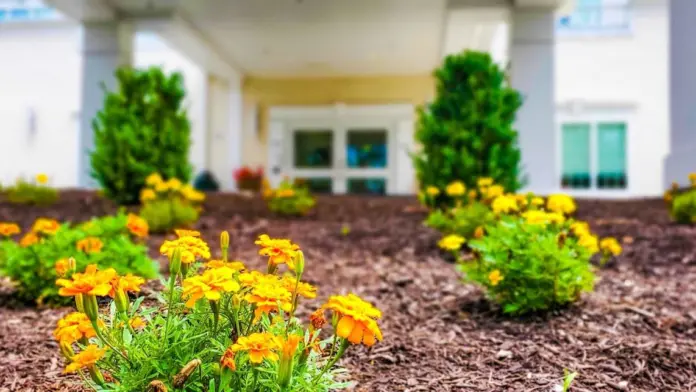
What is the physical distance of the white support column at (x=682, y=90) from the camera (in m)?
5.95

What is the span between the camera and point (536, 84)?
7.85 metres

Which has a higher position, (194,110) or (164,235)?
(194,110)

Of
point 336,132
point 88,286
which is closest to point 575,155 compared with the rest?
point 336,132

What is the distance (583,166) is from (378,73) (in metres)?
5.36

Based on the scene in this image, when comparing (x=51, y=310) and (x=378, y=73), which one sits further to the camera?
(x=378, y=73)

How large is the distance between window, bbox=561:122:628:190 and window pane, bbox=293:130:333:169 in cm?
573

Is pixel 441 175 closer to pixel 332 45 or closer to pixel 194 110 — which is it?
pixel 332 45

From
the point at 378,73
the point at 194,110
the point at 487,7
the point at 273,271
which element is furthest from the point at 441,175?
the point at 194,110

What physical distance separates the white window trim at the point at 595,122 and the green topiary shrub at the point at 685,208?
23.4 feet

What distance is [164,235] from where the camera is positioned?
455 cm

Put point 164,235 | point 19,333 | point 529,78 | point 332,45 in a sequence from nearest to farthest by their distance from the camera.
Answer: point 19,333 < point 164,235 < point 529,78 < point 332,45

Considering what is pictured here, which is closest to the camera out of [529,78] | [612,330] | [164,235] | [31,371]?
[31,371]

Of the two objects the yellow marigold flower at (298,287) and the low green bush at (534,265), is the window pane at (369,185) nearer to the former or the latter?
the low green bush at (534,265)

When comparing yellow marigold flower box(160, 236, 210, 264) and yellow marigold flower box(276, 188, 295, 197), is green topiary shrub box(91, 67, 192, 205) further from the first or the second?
yellow marigold flower box(160, 236, 210, 264)
